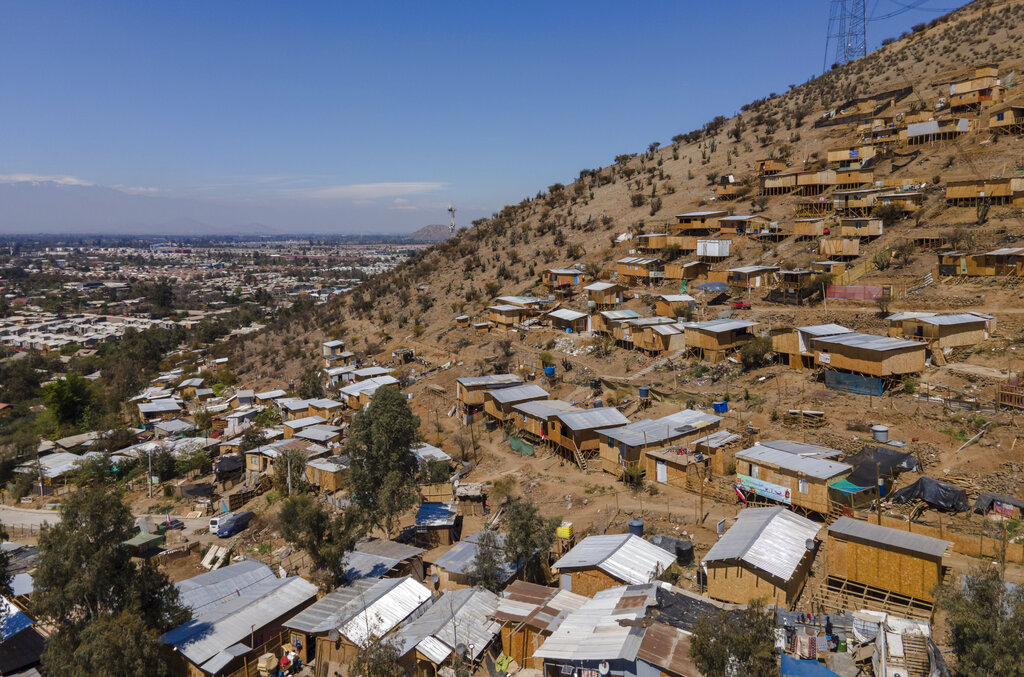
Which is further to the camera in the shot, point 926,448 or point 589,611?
point 926,448

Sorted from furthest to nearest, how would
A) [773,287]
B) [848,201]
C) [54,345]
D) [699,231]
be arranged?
[54,345] < [699,231] < [848,201] < [773,287]

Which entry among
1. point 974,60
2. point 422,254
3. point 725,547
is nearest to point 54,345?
point 422,254

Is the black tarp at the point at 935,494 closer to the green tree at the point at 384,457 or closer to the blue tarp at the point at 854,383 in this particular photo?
the blue tarp at the point at 854,383

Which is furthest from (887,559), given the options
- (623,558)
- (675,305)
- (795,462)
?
(675,305)

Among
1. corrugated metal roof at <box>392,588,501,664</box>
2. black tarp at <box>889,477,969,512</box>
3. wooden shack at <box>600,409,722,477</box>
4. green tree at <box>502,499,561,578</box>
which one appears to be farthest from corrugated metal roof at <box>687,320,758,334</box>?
corrugated metal roof at <box>392,588,501,664</box>

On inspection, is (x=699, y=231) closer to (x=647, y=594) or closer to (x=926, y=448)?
(x=926, y=448)

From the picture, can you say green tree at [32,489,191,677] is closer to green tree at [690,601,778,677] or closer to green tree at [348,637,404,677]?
green tree at [348,637,404,677]
